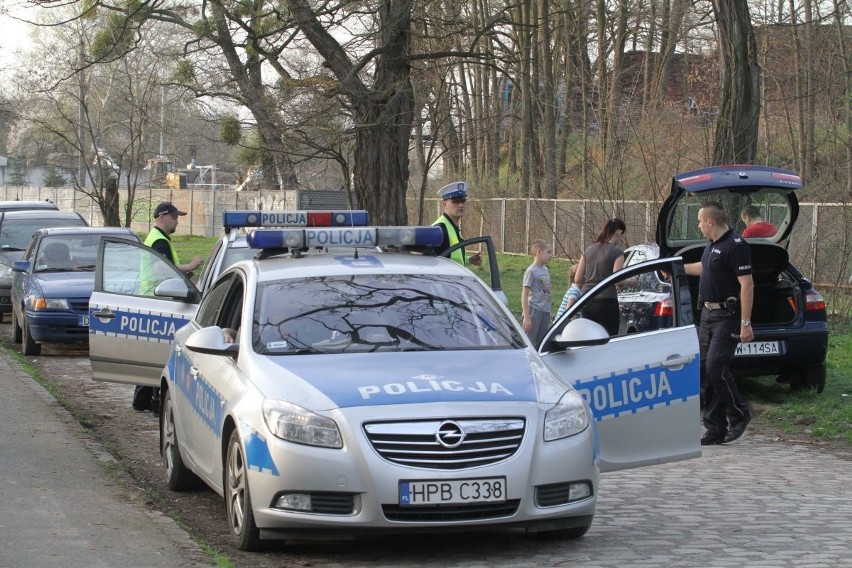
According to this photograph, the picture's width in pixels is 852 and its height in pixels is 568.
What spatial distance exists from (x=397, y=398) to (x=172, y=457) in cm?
279

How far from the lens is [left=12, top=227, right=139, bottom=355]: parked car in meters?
16.0

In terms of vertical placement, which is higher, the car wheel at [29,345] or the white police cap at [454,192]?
the white police cap at [454,192]

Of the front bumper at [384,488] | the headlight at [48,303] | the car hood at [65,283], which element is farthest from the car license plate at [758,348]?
the headlight at [48,303]

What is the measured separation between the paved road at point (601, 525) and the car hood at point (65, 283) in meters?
7.06

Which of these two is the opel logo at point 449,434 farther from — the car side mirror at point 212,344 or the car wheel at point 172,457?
the car wheel at point 172,457

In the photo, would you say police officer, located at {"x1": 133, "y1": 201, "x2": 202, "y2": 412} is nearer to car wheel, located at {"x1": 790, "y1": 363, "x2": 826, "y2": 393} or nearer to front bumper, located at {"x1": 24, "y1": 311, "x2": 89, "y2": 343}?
front bumper, located at {"x1": 24, "y1": 311, "x2": 89, "y2": 343}

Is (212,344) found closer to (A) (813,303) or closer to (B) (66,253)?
(A) (813,303)

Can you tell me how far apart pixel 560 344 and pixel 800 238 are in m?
15.5

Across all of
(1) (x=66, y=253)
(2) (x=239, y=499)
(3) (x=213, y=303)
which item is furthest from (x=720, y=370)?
(1) (x=66, y=253)

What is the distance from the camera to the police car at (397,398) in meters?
5.70

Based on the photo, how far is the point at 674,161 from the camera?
1962cm

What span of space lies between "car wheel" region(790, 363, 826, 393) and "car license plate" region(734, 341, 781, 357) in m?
0.62

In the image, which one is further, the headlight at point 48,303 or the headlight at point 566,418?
the headlight at point 48,303

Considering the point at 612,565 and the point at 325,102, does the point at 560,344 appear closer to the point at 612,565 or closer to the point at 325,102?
the point at 612,565
